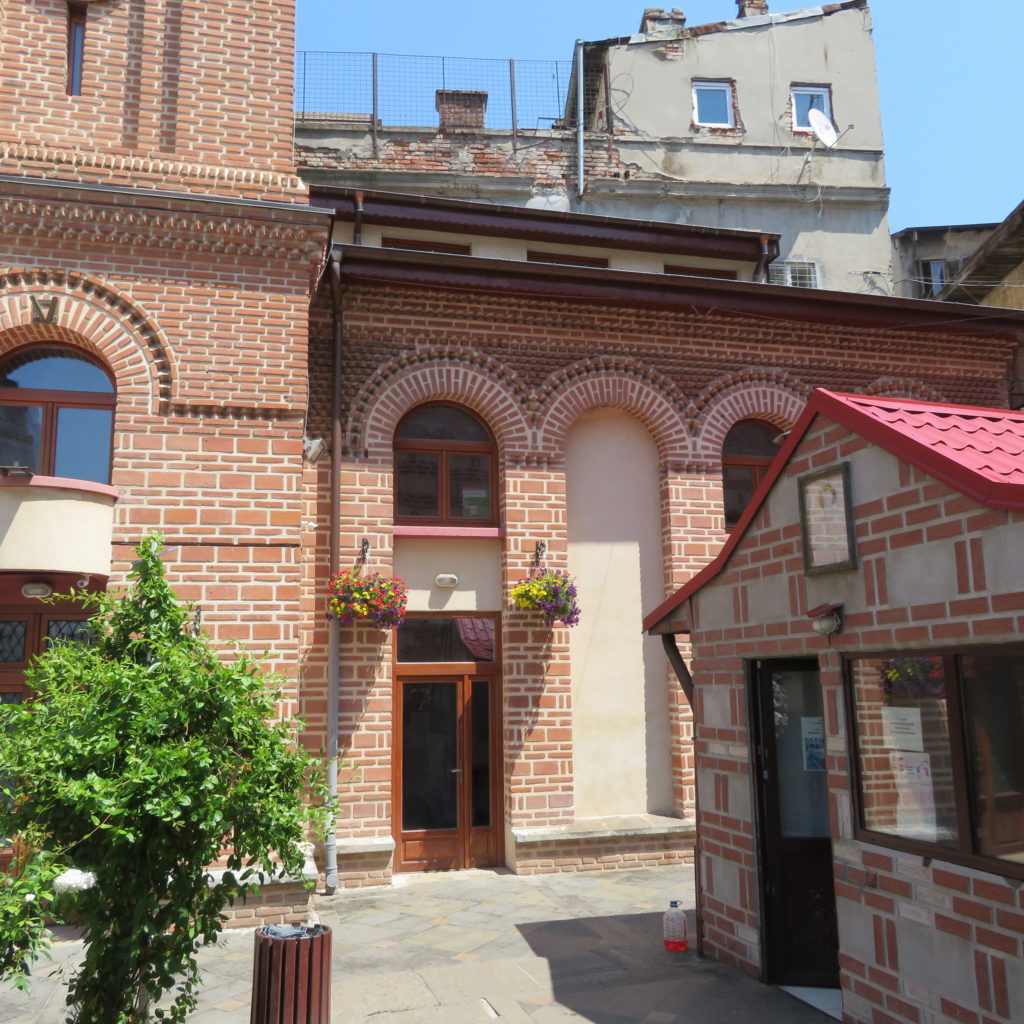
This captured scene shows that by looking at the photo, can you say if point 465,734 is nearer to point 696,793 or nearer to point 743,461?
point 696,793

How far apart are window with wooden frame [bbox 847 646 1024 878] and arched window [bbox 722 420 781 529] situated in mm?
6229

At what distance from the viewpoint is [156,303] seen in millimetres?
8336

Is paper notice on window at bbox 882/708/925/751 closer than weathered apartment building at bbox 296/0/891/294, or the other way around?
paper notice on window at bbox 882/708/925/751

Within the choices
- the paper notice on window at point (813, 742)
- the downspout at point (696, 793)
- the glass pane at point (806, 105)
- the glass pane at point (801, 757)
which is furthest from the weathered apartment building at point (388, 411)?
the glass pane at point (806, 105)

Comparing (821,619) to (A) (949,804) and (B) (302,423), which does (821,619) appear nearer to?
(A) (949,804)

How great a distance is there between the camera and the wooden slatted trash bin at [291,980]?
5.00 metres

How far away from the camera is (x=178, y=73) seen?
886cm

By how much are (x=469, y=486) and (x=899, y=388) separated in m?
5.93

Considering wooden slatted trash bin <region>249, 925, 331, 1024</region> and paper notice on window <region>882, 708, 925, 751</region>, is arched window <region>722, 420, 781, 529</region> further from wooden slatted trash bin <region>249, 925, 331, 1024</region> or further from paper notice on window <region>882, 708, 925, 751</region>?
wooden slatted trash bin <region>249, 925, 331, 1024</region>

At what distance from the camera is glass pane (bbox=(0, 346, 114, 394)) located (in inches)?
335

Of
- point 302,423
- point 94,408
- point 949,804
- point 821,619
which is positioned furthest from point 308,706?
point 949,804

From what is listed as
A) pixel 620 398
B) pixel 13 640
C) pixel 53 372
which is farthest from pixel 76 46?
pixel 620 398

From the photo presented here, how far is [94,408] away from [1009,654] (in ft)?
25.6

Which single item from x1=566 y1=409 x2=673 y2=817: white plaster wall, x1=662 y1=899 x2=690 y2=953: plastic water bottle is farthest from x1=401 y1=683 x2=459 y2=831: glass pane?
x1=662 y1=899 x2=690 y2=953: plastic water bottle
